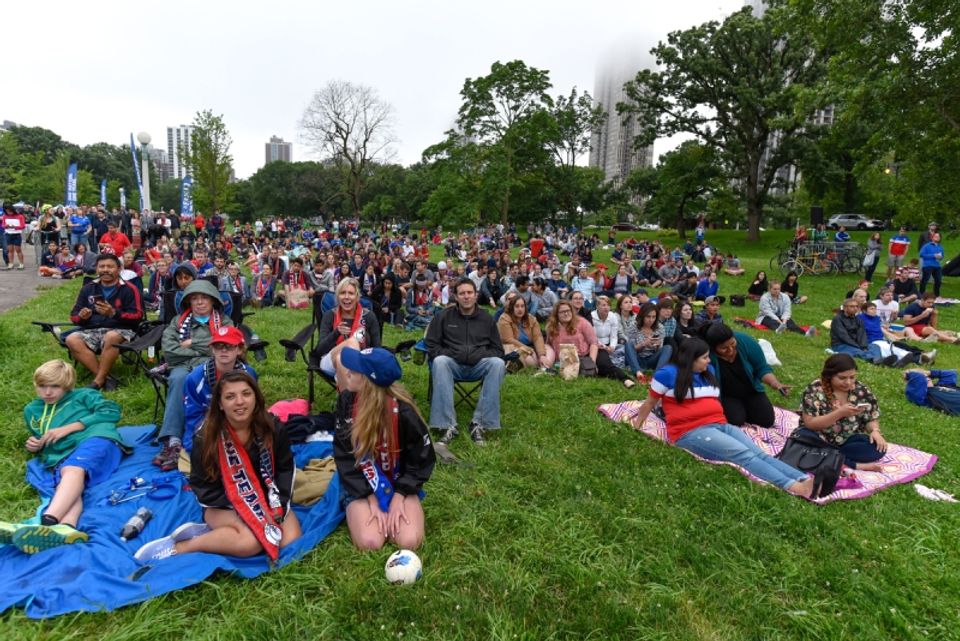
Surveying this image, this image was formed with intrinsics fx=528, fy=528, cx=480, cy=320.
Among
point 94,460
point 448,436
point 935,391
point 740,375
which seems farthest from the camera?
point 935,391

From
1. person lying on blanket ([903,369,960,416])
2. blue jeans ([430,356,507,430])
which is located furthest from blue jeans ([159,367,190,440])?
person lying on blanket ([903,369,960,416])

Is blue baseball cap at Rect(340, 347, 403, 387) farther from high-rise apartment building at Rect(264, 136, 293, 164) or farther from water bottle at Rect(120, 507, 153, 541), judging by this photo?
high-rise apartment building at Rect(264, 136, 293, 164)

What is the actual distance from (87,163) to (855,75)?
256 ft

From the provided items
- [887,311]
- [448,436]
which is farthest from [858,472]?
[887,311]

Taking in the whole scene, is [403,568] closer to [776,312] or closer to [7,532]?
[7,532]

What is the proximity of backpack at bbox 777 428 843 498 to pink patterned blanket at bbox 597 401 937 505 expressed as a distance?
107mm

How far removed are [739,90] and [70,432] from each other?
2675 cm

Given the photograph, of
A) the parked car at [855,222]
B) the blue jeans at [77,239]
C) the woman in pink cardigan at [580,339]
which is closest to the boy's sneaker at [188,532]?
the woman in pink cardigan at [580,339]

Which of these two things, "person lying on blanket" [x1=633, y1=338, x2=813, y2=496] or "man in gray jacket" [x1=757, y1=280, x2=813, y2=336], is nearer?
"person lying on blanket" [x1=633, y1=338, x2=813, y2=496]

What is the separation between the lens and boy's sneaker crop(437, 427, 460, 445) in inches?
176

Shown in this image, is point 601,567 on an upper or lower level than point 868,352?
lower

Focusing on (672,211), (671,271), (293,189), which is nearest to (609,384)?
(671,271)

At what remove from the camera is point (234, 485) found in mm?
2953

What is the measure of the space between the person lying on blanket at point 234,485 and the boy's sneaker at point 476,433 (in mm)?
1801
